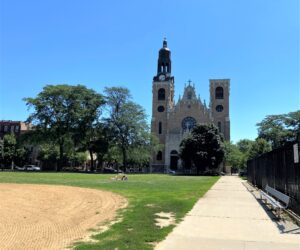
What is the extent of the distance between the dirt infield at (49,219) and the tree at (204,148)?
54839 mm

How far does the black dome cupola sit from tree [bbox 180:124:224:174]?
3180cm

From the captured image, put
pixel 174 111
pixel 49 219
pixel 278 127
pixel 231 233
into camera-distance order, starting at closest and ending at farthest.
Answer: pixel 231 233 → pixel 49 219 → pixel 278 127 → pixel 174 111

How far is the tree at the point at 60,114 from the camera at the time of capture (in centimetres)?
6775

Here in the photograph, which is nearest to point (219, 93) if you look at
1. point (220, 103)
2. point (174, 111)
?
point (220, 103)

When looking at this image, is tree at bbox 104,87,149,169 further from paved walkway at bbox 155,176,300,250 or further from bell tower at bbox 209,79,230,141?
paved walkway at bbox 155,176,300,250

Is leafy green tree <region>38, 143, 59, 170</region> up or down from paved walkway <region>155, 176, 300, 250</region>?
up

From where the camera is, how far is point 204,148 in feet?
231

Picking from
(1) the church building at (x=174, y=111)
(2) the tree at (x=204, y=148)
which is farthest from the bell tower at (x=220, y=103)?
(2) the tree at (x=204, y=148)

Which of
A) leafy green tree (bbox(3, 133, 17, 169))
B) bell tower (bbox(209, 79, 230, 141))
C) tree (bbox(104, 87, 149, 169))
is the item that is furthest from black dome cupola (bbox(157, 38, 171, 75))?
leafy green tree (bbox(3, 133, 17, 169))

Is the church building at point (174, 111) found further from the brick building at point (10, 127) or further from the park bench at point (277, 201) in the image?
the park bench at point (277, 201)

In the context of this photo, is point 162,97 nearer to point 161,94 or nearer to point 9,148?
point 161,94

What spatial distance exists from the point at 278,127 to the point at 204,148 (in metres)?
17.0

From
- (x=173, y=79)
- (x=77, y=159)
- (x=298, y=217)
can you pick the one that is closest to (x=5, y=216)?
(x=298, y=217)

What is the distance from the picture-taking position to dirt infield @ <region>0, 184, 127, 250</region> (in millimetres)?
7917
